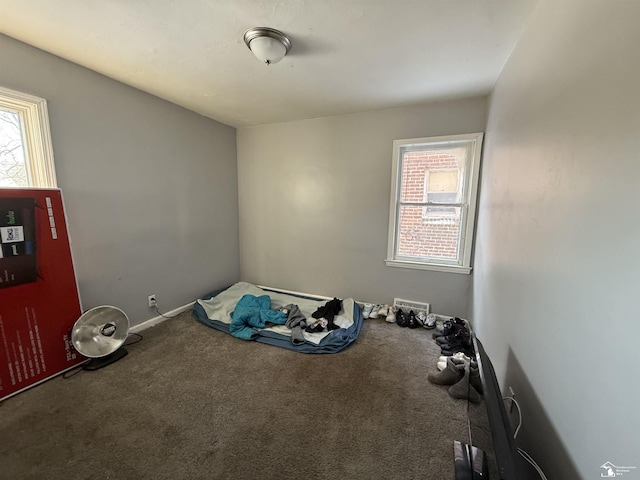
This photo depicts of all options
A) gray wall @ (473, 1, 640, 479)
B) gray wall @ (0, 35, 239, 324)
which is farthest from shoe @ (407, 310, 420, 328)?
gray wall @ (0, 35, 239, 324)

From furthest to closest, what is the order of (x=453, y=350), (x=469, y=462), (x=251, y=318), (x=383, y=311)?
1. (x=383, y=311)
2. (x=251, y=318)
3. (x=453, y=350)
4. (x=469, y=462)

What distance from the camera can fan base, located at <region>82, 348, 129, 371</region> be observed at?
2062 millimetres

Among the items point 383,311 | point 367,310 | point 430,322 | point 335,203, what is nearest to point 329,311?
point 367,310

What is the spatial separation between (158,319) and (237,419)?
180 centimetres

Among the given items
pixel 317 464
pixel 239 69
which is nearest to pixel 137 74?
pixel 239 69

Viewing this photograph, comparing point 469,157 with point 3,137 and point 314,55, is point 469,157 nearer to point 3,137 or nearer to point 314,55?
point 314,55

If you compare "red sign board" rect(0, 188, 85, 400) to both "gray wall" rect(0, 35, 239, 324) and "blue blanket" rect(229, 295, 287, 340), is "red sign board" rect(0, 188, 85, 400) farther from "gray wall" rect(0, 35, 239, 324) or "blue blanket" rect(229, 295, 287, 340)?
"blue blanket" rect(229, 295, 287, 340)

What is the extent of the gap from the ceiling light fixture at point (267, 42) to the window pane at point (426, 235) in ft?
6.78

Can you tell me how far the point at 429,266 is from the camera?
2936 mm

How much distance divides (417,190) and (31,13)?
335cm

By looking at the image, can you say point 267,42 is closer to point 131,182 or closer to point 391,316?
point 131,182

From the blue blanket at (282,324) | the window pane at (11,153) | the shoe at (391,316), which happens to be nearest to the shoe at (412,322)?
the shoe at (391,316)

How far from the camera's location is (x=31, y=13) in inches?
58.7

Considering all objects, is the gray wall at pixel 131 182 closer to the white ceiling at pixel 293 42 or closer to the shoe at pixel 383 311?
the white ceiling at pixel 293 42
